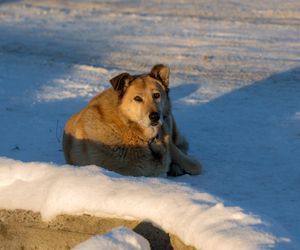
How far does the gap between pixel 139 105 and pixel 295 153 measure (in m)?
1.94

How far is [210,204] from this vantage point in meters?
4.73

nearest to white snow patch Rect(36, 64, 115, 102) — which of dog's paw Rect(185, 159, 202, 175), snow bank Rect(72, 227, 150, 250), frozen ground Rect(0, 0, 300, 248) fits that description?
frozen ground Rect(0, 0, 300, 248)

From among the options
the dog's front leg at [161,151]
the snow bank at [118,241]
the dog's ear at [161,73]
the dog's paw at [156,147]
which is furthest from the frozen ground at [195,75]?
the dog's ear at [161,73]

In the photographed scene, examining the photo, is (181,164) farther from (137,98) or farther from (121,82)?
(121,82)

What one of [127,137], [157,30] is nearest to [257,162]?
[127,137]

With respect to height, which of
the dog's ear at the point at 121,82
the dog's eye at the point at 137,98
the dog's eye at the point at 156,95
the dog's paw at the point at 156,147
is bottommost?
the dog's paw at the point at 156,147

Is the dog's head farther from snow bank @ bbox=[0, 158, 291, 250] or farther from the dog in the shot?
snow bank @ bbox=[0, 158, 291, 250]

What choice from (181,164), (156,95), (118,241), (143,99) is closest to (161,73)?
(156,95)

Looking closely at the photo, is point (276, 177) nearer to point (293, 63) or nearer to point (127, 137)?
point (127, 137)

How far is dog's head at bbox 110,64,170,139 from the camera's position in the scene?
7.83 metres

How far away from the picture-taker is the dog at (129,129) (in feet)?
25.9

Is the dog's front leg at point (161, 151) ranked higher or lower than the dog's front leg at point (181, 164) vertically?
higher

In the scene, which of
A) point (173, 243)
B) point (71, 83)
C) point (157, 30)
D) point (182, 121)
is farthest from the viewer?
point (157, 30)

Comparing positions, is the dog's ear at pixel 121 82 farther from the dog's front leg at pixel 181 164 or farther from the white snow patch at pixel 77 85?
the white snow patch at pixel 77 85
